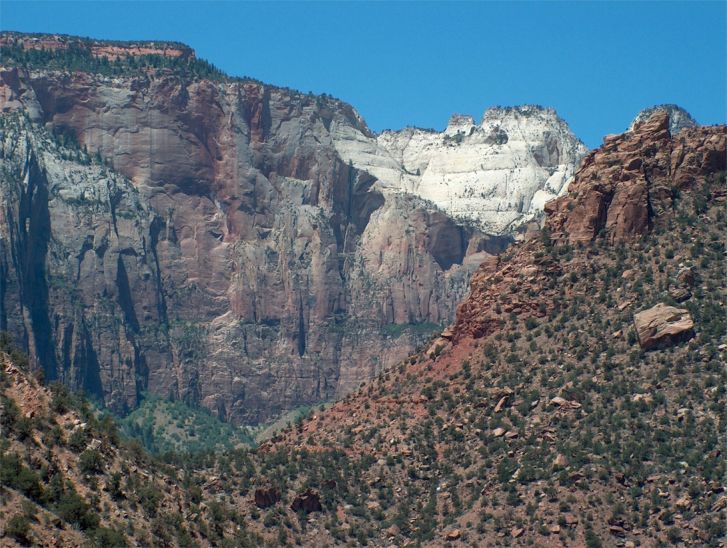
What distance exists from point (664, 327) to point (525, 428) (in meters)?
12.4

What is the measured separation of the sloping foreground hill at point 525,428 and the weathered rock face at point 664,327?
0.14 meters

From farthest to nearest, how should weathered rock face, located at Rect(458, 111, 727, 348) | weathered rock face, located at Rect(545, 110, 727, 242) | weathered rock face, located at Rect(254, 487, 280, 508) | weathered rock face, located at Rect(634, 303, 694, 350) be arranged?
weathered rock face, located at Rect(545, 110, 727, 242) → weathered rock face, located at Rect(458, 111, 727, 348) → weathered rock face, located at Rect(634, 303, 694, 350) → weathered rock face, located at Rect(254, 487, 280, 508)

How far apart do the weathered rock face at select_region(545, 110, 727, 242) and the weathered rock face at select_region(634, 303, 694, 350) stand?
45.3 feet

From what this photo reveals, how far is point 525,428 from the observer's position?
13275 centimetres

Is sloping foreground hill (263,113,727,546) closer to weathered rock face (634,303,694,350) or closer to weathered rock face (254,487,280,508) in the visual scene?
weathered rock face (634,303,694,350)

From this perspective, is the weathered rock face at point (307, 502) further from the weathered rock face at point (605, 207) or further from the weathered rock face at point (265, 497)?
the weathered rock face at point (605, 207)

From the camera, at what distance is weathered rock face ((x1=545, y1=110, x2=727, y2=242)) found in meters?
149

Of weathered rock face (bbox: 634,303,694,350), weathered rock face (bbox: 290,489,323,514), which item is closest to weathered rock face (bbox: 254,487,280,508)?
weathered rock face (bbox: 290,489,323,514)

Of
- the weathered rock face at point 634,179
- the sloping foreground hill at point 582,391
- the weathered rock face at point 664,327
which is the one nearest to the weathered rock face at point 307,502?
the sloping foreground hill at point 582,391

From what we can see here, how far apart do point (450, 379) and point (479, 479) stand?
54.6ft

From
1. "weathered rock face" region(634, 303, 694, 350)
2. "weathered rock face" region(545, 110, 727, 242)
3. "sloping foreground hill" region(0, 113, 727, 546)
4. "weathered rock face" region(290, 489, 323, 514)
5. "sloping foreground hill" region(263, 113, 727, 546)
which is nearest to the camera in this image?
"sloping foreground hill" region(0, 113, 727, 546)

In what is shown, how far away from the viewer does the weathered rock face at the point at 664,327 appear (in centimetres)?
13438

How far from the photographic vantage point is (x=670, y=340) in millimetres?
134500

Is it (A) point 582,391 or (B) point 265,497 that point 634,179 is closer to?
(A) point 582,391
